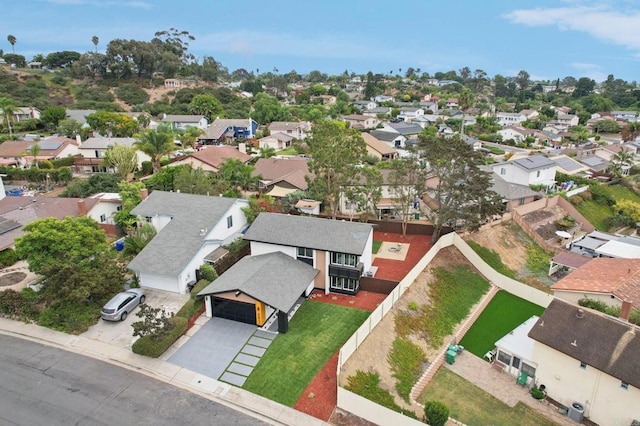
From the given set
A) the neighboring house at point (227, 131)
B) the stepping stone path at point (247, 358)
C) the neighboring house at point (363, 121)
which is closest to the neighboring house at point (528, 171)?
the stepping stone path at point (247, 358)

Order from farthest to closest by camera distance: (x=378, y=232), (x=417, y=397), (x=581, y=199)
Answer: (x=581, y=199) → (x=378, y=232) → (x=417, y=397)

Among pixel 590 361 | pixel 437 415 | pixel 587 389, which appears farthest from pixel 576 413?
pixel 437 415

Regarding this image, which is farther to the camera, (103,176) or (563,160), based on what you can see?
(563,160)

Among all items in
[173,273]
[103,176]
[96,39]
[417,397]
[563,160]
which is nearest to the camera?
[417,397]

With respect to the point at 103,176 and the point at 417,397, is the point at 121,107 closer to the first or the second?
the point at 103,176

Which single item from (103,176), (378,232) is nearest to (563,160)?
Answer: (378,232)
